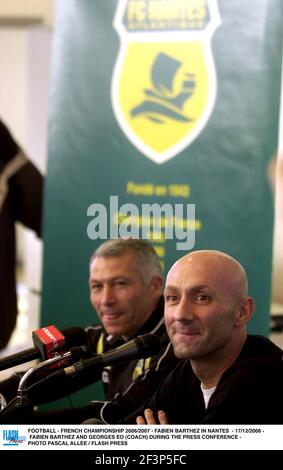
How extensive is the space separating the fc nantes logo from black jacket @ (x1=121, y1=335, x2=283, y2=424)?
2.22 feet

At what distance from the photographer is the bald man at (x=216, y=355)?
112cm

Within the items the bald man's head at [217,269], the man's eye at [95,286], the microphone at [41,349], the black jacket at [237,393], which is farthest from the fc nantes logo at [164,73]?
the microphone at [41,349]

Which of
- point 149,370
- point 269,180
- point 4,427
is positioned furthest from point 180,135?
point 4,427

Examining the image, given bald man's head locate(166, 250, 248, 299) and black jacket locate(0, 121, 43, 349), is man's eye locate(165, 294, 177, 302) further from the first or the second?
black jacket locate(0, 121, 43, 349)

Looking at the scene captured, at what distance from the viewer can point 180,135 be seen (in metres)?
1.72

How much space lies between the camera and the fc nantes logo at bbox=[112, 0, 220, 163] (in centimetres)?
160

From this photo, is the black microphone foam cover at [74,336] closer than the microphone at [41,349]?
No

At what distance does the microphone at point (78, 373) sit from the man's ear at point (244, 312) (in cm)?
19

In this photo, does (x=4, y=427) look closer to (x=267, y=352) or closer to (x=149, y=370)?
(x=149, y=370)

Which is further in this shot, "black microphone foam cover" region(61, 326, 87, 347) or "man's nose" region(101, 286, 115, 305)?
"man's nose" region(101, 286, 115, 305)

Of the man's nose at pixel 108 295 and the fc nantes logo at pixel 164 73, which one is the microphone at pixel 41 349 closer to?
the man's nose at pixel 108 295

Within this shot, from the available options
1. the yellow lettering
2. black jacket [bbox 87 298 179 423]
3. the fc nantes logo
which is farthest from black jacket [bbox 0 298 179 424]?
the yellow lettering

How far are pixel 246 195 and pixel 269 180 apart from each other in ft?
0.30

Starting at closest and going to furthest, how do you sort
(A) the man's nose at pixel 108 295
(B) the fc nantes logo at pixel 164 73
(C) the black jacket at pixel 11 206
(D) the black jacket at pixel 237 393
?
(D) the black jacket at pixel 237 393
(A) the man's nose at pixel 108 295
(B) the fc nantes logo at pixel 164 73
(C) the black jacket at pixel 11 206
